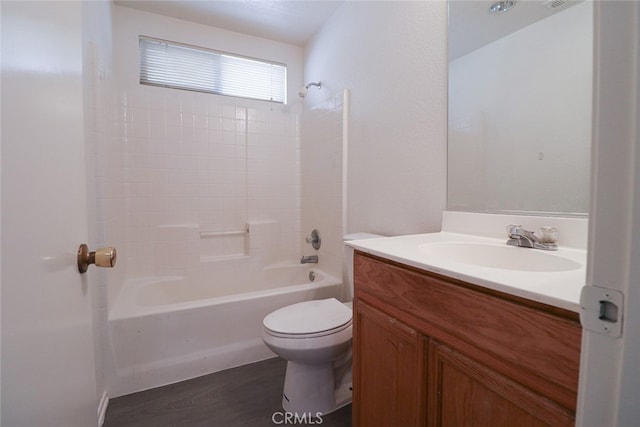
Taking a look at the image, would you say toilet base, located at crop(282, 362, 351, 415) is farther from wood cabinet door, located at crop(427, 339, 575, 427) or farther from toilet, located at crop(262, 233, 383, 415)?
wood cabinet door, located at crop(427, 339, 575, 427)

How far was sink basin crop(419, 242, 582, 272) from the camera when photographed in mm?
783

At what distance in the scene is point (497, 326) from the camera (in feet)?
1.84

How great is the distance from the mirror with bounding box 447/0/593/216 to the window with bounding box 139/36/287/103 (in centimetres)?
177

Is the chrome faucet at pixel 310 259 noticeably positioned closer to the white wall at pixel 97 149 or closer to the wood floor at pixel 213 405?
the wood floor at pixel 213 405

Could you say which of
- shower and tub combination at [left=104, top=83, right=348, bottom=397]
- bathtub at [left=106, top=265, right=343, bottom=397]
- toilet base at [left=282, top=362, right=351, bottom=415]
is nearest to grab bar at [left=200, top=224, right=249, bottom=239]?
shower and tub combination at [left=104, top=83, right=348, bottom=397]

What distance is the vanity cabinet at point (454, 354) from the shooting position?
48 cm

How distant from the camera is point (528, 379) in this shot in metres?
0.51

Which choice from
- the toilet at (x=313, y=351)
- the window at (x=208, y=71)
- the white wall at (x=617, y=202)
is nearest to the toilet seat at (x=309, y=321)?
the toilet at (x=313, y=351)

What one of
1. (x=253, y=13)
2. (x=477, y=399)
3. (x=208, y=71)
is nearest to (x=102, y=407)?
(x=477, y=399)

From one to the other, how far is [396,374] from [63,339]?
2.64 ft

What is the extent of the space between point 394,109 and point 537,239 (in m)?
0.98

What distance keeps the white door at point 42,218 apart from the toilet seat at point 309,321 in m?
0.74

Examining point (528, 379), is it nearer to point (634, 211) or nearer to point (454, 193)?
point (634, 211)

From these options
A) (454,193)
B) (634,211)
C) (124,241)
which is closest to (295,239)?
(124,241)
